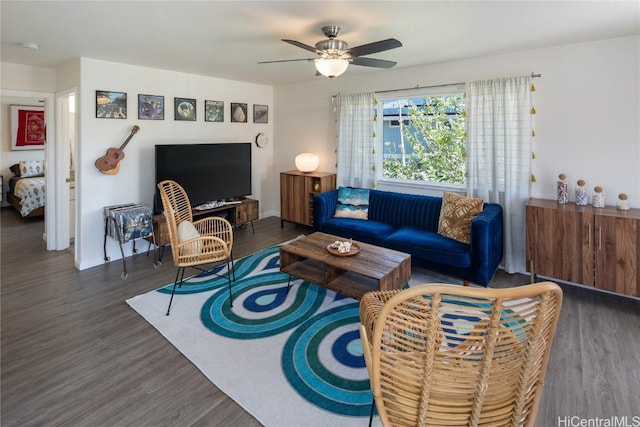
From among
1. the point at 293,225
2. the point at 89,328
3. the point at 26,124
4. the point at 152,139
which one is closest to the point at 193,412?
the point at 89,328

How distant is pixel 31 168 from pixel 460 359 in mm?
8997

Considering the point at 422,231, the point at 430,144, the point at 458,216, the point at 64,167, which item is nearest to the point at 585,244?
the point at 458,216

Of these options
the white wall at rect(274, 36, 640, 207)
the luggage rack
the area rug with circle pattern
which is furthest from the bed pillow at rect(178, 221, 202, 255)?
the white wall at rect(274, 36, 640, 207)

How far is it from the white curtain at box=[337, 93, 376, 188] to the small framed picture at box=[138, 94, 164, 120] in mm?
2503

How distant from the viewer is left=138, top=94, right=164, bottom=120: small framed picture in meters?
4.47

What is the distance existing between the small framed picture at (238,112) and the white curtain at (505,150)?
11.3 ft

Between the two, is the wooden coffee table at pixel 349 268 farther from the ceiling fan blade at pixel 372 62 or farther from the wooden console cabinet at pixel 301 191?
the wooden console cabinet at pixel 301 191

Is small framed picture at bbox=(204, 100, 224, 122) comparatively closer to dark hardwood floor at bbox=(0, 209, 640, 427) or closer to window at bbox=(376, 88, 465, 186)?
window at bbox=(376, 88, 465, 186)

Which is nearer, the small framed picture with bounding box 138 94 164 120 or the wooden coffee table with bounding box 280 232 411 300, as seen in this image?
the wooden coffee table with bounding box 280 232 411 300

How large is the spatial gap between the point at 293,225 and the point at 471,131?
10.2 ft

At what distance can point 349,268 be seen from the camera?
2871 mm

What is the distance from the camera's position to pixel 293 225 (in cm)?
597

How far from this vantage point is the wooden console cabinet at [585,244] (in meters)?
3.00

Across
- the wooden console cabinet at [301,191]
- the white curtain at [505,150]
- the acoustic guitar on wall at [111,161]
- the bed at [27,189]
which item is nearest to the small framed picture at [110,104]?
the acoustic guitar on wall at [111,161]
